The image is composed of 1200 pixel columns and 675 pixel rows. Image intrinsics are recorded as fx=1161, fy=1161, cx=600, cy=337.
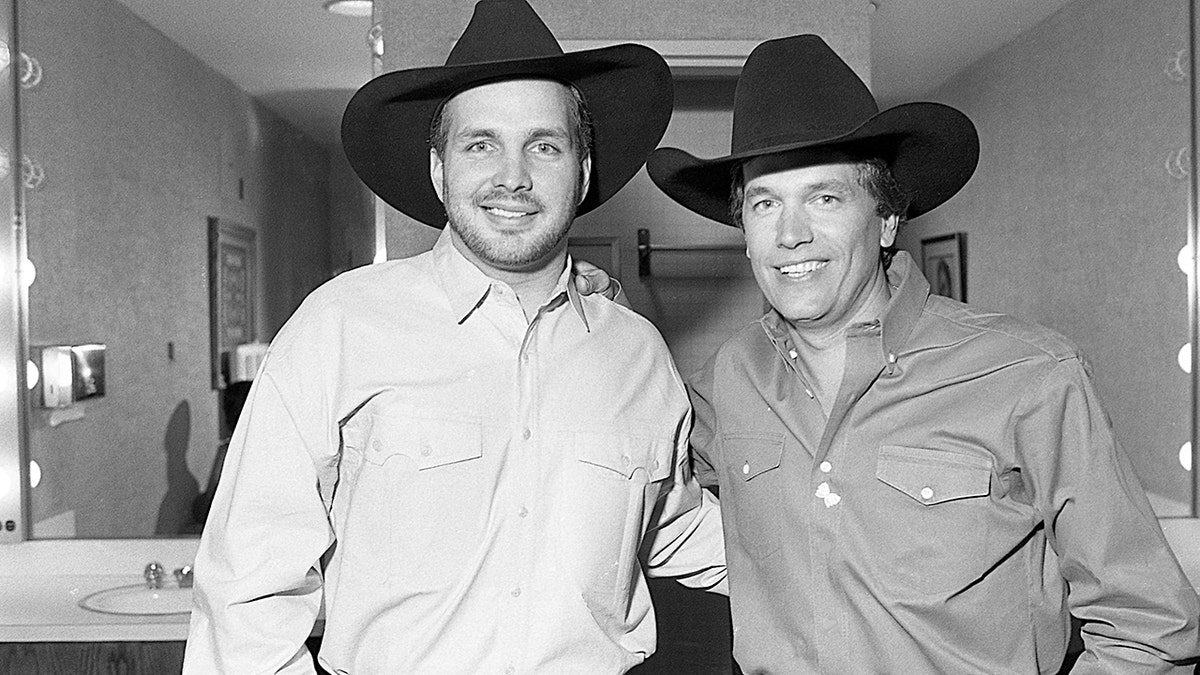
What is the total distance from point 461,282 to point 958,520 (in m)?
0.89

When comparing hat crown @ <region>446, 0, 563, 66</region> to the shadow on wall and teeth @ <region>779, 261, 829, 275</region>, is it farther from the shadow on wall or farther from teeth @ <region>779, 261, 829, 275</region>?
the shadow on wall

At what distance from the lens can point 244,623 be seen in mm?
1764

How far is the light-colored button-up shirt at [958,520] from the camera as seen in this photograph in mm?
1713

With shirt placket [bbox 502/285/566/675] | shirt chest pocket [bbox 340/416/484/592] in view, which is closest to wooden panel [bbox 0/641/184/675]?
shirt chest pocket [bbox 340/416/484/592]

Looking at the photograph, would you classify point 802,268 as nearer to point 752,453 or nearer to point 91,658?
point 752,453

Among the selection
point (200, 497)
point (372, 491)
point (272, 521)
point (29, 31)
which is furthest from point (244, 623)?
point (29, 31)

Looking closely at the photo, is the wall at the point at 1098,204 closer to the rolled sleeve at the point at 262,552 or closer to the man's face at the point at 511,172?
the man's face at the point at 511,172

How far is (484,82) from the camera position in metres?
1.92

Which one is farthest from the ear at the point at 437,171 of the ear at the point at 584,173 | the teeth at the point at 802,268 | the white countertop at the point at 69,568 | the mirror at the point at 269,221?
the white countertop at the point at 69,568

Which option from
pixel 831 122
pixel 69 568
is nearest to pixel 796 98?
pixel 831 122

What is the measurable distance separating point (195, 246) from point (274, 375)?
1.73 metres

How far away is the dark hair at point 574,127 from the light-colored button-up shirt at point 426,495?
19cm

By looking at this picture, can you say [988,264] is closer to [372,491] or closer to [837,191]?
[837,191]

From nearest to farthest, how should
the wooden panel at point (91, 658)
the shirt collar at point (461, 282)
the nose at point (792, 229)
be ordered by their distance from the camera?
1. the nose at point (792, 229)
2. the shirt collar at point (461, 282)
3. the wooden panel at point (91, 658)
